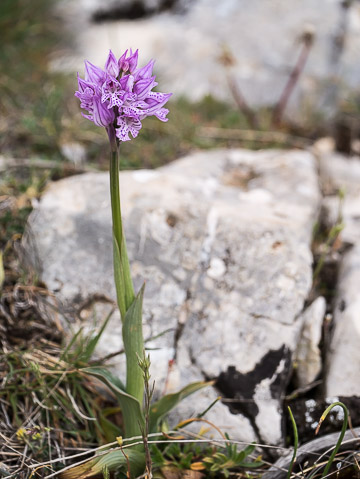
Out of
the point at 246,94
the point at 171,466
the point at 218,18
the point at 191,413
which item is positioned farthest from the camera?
the point at 218,18

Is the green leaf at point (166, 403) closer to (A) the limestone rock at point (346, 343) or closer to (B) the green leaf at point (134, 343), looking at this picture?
(B) the green leaf at point (134, 343)

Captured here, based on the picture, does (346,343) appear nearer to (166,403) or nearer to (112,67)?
(166,403)

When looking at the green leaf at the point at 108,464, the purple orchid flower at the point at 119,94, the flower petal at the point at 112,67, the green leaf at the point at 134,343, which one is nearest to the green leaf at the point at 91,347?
the green leaf at the point at 134,343

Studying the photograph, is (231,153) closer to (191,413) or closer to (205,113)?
(205,113)

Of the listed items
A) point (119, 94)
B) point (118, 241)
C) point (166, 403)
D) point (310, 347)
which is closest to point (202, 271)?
point (310, 347)

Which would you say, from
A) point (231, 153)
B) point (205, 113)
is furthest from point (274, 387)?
point (205, 113)

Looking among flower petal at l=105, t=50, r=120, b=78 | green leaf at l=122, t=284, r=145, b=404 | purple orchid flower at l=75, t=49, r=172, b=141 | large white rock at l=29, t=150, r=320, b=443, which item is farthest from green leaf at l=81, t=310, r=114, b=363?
flower petal at l=105, t=50, r=120, b=78
